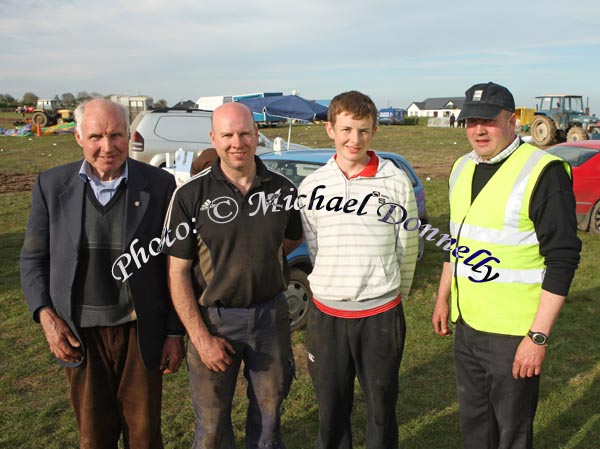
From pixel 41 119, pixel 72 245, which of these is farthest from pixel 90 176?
pixel 41 119

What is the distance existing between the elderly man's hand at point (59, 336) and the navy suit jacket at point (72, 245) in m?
0.03

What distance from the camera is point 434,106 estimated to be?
105m

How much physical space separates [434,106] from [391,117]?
169 feet

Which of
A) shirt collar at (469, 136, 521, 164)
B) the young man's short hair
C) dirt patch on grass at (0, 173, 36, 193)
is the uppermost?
the young man's short hair

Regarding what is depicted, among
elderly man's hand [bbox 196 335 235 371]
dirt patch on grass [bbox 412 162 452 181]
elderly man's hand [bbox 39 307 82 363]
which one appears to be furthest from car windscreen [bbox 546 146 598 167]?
elderly man's hand [bbox 39 307 82 363]

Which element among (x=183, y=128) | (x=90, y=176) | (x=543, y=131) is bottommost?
(x=90, y=176)

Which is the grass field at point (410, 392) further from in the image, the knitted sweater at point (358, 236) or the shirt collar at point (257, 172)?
the shirt collar at point (257, 172)

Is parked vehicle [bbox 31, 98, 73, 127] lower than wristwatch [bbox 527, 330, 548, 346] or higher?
higher

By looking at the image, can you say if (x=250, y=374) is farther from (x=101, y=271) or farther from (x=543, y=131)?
(x=543, y=131)

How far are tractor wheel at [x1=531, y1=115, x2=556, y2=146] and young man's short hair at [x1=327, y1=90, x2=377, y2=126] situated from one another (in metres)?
24.7

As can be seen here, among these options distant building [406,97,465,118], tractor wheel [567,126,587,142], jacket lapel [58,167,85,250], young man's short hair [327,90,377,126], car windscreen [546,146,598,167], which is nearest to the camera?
jacket lapel [58,167,85,250]

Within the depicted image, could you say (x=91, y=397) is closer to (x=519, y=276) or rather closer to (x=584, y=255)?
(x=519, y=276)

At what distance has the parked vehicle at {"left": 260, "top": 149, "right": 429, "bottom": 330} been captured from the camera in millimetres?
4688

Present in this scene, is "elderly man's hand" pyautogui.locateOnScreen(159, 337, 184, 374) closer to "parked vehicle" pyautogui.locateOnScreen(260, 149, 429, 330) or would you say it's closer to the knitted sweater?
the knitted sweater
